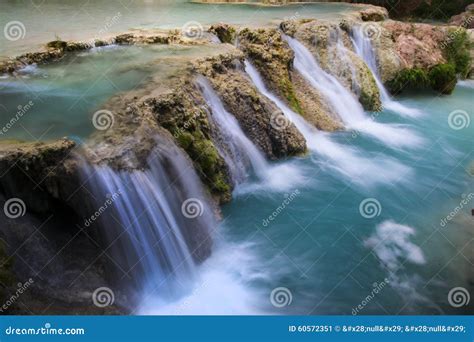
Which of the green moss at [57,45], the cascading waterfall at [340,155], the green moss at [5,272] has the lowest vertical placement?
the cascading waterfall at [340,155]

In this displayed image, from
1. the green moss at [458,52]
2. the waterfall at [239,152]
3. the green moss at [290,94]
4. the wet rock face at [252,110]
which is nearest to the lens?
the waterfall at [239,152]

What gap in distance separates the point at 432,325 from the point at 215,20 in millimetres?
17889

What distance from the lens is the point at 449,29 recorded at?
77.0ft


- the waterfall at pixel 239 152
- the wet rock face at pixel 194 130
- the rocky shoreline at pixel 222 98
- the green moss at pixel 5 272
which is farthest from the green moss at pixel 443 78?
the green moss at pixel 5 272

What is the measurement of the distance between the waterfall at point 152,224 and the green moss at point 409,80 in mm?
13337

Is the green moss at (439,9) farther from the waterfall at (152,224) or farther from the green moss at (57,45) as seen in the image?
the waterfall at (152,224)

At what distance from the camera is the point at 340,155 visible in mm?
14422

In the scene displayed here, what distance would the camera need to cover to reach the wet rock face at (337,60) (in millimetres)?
18219

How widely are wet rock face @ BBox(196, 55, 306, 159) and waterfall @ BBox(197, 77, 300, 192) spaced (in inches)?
10.0

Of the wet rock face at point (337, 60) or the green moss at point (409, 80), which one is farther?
the green moss at point (409, 80)

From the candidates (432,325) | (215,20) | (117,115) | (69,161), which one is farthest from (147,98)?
(215,20)

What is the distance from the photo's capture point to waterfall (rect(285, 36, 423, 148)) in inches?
643

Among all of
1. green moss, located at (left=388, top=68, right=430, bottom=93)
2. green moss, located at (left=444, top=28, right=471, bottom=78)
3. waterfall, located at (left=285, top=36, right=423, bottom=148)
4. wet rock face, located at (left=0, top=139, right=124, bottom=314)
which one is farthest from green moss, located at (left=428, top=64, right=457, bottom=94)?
wet rock face, located at (left=0, top=139, right=124, bottom=314)

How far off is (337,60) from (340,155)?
5603 mm
